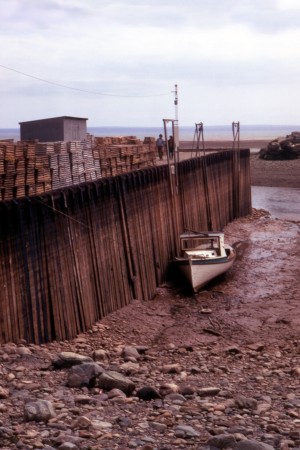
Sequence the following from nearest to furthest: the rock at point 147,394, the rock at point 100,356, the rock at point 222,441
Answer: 1. the rock at point 222,441
2. the rock at point 147,394
3. the rock at point 100,356

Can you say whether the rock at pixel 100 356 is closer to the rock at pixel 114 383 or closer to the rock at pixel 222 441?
the rock at pixel 114 383

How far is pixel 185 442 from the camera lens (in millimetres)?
9477

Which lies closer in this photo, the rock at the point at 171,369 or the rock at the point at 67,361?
the rock at the point at 67,361

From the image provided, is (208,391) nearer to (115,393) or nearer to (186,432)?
(115,393)

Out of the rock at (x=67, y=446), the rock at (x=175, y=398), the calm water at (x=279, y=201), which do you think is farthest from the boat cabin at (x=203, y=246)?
the calm water at (x=279, y=201)

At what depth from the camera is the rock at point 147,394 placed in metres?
11.4

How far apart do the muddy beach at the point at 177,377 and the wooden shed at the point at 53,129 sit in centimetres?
1156

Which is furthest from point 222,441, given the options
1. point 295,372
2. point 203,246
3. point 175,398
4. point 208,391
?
point 203,246

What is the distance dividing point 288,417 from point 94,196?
1030 cm

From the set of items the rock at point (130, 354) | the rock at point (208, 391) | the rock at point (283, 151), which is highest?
the rock at point (283, 151)

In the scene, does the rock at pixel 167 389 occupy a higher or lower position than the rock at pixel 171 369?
higher

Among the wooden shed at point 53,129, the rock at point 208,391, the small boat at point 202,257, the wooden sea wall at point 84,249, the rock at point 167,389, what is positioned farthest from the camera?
the wooden shed at point 53,129

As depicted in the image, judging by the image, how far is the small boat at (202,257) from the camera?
24.3 metres

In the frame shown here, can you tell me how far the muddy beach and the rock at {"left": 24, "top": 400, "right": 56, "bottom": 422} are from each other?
25mm
